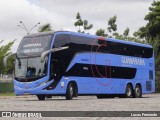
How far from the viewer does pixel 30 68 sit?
25625 mm

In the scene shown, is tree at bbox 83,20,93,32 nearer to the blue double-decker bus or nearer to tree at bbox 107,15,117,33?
tree at bbox 107,15,117,33

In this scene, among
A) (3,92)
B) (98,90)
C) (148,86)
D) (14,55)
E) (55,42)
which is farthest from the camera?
(3,92)

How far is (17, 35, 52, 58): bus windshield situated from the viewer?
25422 mm

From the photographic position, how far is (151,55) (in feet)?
114

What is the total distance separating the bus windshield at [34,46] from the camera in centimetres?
2542

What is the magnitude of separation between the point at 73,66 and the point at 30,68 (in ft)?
8.21

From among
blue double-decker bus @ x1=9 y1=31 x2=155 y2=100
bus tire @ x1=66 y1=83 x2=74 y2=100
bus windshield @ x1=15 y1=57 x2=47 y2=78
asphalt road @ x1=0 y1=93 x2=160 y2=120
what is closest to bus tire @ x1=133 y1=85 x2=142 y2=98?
blue double-decker bus @ x1=9 y1=31 x2=155 y2=100

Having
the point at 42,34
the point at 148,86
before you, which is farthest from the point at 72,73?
the point at 148,86

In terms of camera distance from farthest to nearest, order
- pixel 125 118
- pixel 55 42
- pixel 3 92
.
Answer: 1. pixel 3 92
2. pixel 55 42
3. pixel 125 118

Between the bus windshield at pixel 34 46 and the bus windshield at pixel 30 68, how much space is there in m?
0.34

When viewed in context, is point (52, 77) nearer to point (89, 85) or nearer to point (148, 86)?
point (89, 85)

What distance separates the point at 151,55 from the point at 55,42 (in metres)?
11.5

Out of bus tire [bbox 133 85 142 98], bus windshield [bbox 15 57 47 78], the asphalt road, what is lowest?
the asphalt road

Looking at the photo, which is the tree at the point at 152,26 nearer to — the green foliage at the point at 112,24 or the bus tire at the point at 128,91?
the green foliage at the point at 112,24
